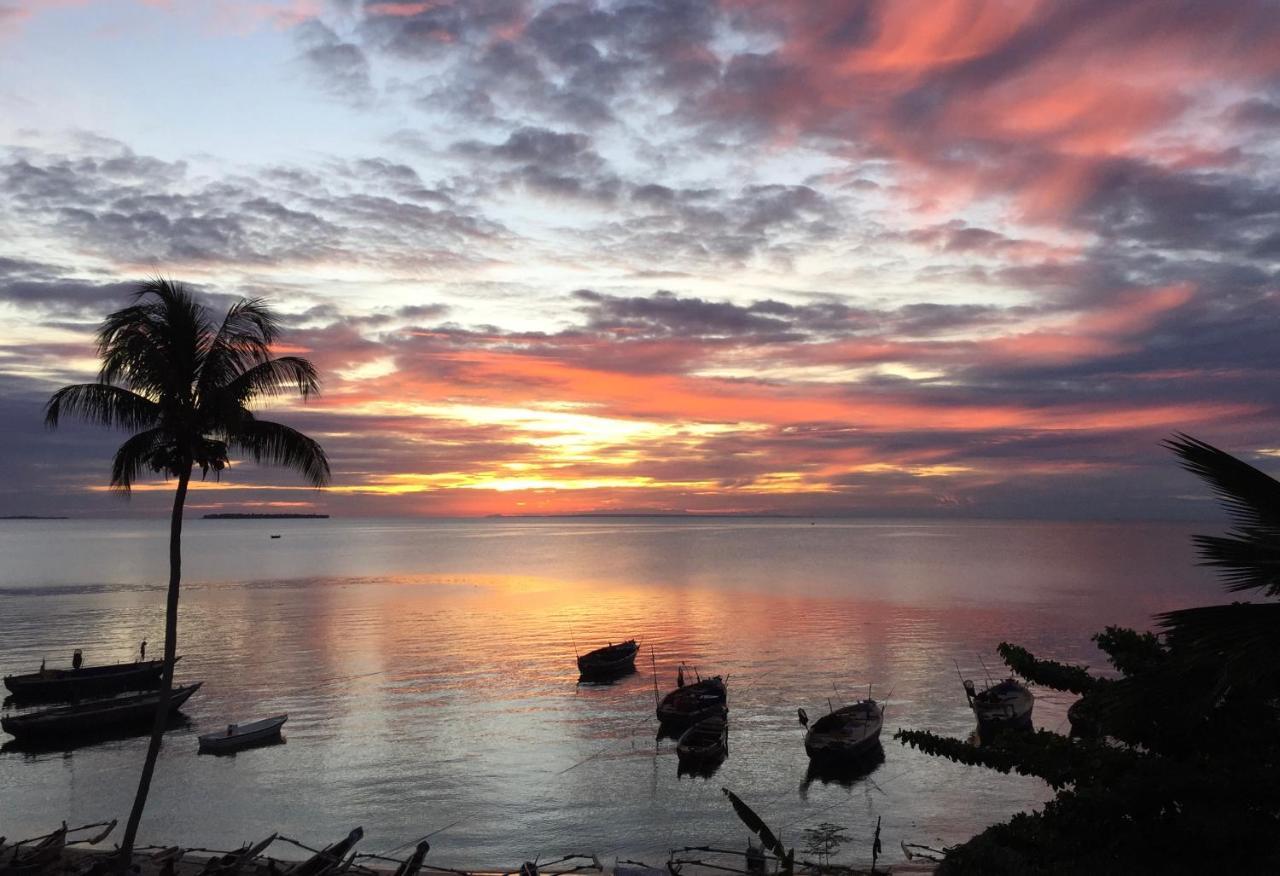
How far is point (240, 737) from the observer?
5069 centimetres

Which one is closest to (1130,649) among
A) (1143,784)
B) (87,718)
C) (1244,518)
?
(1143,784)

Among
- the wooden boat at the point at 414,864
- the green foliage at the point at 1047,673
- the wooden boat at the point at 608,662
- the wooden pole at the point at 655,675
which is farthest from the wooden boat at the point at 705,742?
the green foliage at the point at 1047,673

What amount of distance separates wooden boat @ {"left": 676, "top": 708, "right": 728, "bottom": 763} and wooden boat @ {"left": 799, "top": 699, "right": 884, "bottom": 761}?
185 inches

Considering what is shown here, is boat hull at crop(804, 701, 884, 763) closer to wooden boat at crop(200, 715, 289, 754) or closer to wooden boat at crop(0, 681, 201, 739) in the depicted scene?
wooden boat at crop(200, 715, 289, 754)

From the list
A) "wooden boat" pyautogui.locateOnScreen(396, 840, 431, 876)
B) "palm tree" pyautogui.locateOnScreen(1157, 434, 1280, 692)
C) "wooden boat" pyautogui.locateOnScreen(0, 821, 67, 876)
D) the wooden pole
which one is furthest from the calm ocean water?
"palm tree" pyautogui.locateOnScreen(1157, 434, 1280, 692)

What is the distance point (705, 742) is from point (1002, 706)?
2015 centimetres

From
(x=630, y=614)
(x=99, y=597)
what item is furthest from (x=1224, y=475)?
(x=99, y=597)

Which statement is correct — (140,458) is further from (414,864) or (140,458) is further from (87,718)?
(87,718)

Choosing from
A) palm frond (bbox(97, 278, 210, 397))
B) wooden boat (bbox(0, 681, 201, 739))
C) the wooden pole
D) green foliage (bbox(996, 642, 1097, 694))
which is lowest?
the wooden pole

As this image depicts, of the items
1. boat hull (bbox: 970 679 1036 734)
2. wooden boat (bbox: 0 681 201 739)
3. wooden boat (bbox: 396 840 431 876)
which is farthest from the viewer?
boat hull (bbox: 970 679 1036 734)

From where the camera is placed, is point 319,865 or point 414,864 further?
point 414,864

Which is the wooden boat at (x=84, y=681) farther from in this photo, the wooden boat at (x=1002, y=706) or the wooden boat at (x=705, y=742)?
the wooden boat at (x=1002, y=706)

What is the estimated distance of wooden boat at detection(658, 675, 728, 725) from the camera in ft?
179

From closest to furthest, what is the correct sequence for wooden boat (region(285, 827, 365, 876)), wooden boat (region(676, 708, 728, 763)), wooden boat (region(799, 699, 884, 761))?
wooden boat (region(285, 827, 365, 876)), wooden boat (region(799, 699, 884, 761)), wooden boat (region(676, 708, 728, 763))
